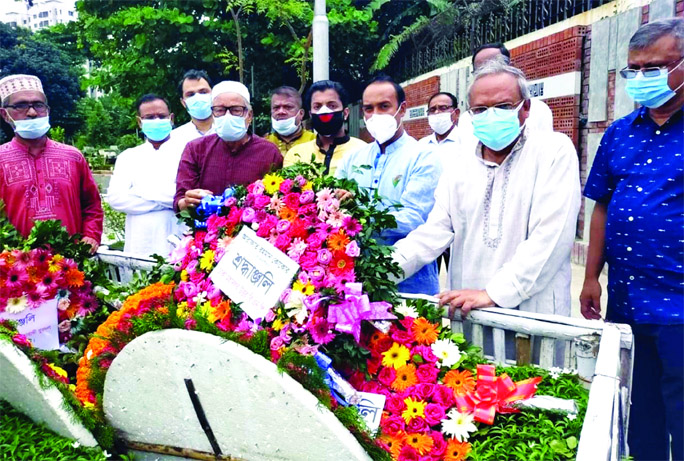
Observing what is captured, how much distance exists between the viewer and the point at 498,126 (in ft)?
8.32

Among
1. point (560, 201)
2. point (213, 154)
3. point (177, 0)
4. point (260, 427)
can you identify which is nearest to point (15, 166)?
point (213, 154)

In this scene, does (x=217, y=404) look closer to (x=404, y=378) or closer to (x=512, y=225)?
(x=404, y=378)

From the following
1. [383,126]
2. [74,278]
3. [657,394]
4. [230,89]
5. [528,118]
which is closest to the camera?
[657,394]

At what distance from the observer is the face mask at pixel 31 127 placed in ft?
11.7

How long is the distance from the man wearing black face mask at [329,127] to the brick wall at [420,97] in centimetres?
847

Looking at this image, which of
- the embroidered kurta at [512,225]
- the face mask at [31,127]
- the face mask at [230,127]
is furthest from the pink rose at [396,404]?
the face mask at [31,127]

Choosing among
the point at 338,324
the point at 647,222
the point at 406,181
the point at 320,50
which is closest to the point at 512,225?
the point at 647,222

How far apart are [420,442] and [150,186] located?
3048 millimetres

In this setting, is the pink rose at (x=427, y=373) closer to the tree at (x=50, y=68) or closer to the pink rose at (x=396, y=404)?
the pink rose at (x=396, y=404)

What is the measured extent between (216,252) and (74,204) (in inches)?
71.9

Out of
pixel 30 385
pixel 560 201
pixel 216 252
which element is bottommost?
pixel 30 385

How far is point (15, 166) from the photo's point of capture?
141 inches

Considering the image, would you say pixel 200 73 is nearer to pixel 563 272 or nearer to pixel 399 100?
pixel 399 100

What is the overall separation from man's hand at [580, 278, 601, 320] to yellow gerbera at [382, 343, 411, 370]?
1121 mm
